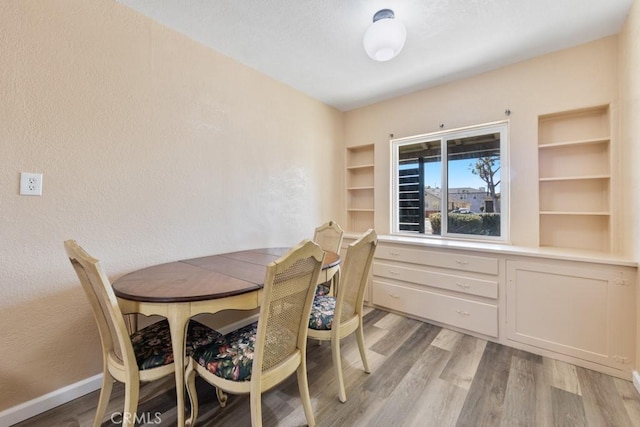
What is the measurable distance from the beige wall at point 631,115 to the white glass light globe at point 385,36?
1498mm

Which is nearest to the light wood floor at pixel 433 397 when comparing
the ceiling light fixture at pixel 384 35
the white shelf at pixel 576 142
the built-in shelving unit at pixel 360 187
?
the white shelf at pixel 576 142

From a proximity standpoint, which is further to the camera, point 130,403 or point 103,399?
point 103,399

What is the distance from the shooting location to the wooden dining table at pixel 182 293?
123 cm

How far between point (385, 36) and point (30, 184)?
226 cm

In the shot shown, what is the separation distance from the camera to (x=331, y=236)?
2619mm

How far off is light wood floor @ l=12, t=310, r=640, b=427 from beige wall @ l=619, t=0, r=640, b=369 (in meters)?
0.46

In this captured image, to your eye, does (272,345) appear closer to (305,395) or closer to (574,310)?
(305,395)

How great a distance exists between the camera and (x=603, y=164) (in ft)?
7.18

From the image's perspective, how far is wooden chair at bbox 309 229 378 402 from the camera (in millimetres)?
1585

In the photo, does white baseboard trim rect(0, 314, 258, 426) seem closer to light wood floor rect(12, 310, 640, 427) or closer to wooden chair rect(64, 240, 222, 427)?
light wood floor rect(12, 310, 640, 427)

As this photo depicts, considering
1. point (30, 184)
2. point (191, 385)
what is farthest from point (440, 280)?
point (30, 184)

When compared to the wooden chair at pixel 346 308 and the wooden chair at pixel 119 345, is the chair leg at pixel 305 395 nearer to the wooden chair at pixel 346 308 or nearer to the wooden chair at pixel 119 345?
the wooden chair at pixel 346 308

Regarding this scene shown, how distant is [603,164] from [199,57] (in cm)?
344

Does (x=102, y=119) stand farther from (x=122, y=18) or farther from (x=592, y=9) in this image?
(x=592, y=9)
